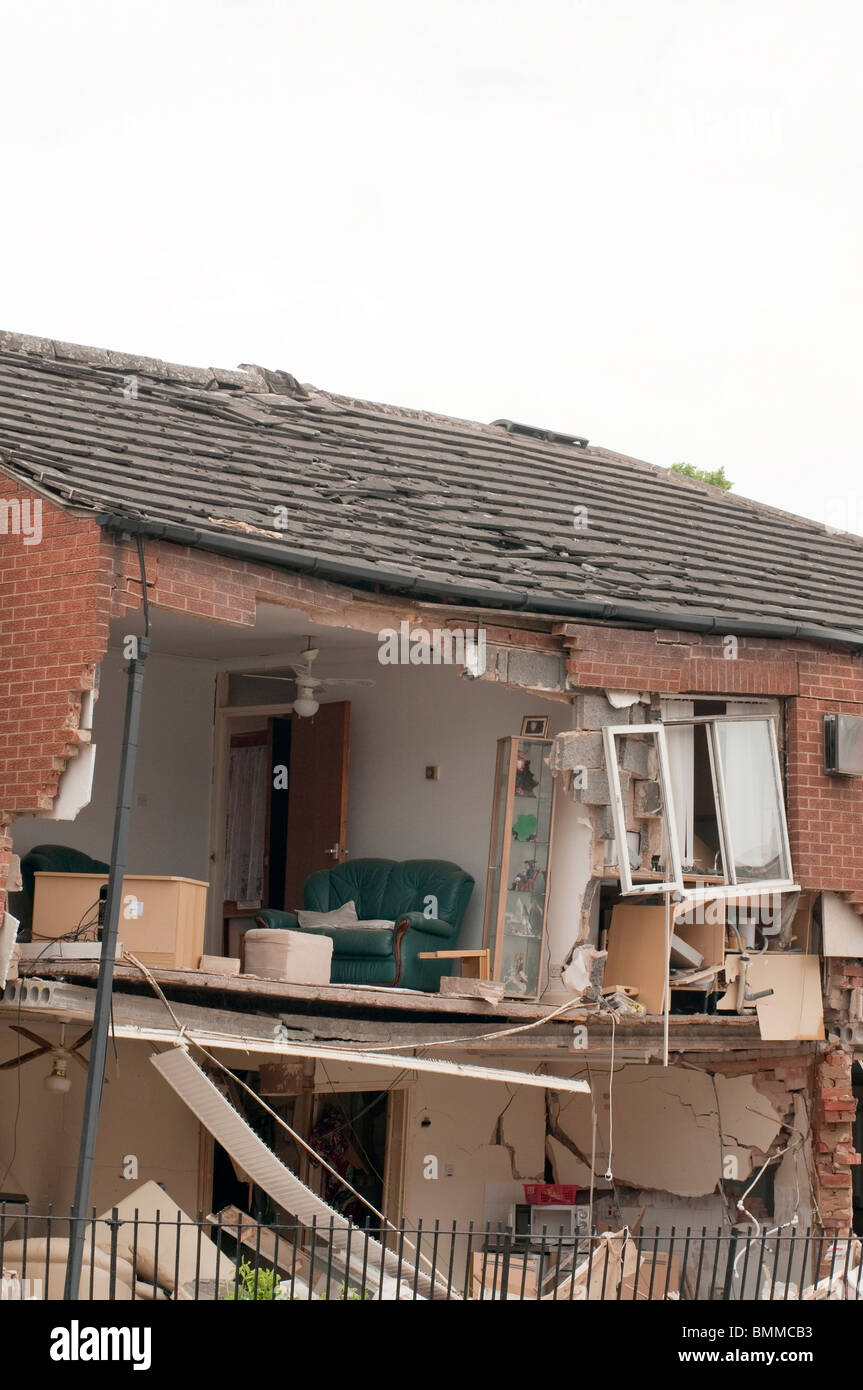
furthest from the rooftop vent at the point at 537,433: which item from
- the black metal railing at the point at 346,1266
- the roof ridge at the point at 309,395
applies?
the black metal railing at the point at 346,1266

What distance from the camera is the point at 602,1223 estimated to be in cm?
1452

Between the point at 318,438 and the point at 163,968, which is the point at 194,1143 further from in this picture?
the point at 318,438

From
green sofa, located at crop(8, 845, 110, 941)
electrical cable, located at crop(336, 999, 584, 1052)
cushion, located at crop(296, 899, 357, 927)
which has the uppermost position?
green sofa, located at crop(8, 845, 110, 941)

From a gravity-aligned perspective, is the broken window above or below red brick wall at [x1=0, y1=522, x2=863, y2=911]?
below

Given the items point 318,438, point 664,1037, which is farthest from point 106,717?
point 664,1037

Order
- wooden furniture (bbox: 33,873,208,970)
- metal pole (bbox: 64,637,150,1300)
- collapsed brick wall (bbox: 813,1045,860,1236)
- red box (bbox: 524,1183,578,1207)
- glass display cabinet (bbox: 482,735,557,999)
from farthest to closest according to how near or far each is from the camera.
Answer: red box (bbox: 524,1183,578,1207)
collapsed brick wall (bbox: 813,1045,860,1236)
glass display cabinet (bbox: 482,735,557,999)
wooden furniture (bbox: 33,873,208,970)
metal pole (bbox: 64,637,150,1300)

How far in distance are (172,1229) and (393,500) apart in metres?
5.71

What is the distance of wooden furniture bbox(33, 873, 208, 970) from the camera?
11305 millimetres

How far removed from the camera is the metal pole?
31.9ft

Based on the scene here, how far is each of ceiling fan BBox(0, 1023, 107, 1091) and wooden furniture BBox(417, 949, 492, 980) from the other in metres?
2.55

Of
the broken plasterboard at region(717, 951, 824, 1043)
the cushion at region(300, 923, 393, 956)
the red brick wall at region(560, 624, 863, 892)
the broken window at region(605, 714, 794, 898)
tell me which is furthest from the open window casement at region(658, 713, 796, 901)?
the cushion at region(300, 923, 393, 956)

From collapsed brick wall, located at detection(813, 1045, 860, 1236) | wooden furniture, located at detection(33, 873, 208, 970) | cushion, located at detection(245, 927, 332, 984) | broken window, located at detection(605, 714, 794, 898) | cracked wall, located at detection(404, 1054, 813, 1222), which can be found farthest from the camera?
cracked wall, located at detection(404, 1054, 813, 1222)

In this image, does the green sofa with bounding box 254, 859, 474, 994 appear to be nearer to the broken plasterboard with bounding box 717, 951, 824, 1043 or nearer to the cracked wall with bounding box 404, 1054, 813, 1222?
the cracked wall with bounding box 404, 1054, 813, 1222

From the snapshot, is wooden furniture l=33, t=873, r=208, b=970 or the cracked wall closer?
wooden furniture l=33, t=873, r=208, b=970
